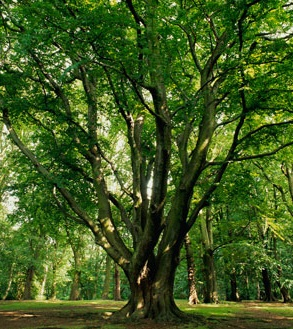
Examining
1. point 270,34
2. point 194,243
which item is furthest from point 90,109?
point 194,243

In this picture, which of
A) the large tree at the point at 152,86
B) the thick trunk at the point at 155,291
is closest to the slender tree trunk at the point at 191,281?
the large tree at the point at 152,86

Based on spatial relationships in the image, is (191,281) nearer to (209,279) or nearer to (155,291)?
(209,279)

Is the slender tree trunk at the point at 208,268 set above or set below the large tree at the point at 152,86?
below

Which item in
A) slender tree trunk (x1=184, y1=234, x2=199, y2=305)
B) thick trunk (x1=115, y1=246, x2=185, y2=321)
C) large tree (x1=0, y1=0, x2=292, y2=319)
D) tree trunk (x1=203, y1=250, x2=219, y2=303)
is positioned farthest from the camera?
tree trunk (x1=203, y1=250, x2=219, y2=303)

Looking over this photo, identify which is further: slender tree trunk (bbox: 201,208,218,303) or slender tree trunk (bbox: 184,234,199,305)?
slender tree trunk (bbox: 201,208,218,303)

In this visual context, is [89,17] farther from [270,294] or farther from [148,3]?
[270,294]

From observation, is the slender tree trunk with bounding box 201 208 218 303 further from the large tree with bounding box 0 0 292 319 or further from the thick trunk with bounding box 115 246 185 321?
the thick trunk with bounding box 115 246 185 321

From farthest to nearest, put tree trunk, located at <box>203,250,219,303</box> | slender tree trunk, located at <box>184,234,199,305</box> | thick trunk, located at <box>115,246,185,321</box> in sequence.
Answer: tree trunk, located at <box>203,250,219,303</box> < slender tree trunk, located at <box>184,234,199,305</box> < thick trunk, located at <box>115,246,185,321</box>

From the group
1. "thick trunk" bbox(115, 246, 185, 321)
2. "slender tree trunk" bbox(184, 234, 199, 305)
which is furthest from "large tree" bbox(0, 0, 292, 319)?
"slender tree trunk" bbox(184, 234, 199, 305)

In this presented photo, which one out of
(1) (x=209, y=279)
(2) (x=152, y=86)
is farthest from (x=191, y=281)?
(2) (x=152, y=86)

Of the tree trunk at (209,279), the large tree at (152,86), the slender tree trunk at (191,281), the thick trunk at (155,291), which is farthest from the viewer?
the tree trunk at (209,279)

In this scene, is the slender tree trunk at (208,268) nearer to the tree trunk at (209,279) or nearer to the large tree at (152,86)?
the tree trunk at (209,279)

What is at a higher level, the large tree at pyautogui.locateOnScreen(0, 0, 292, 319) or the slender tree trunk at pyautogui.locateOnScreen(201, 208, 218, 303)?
the large tree at pyautogui.locateOnScreen(0, 0, 292, 319)

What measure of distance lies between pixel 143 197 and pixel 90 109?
422 cm
